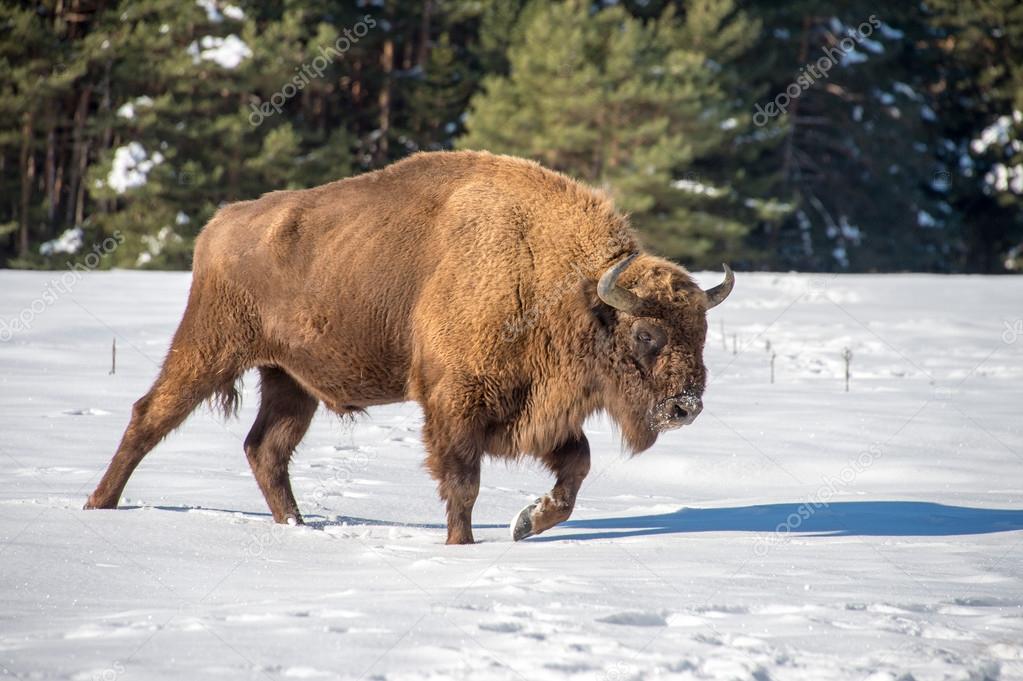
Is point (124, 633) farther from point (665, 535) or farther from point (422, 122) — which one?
point (422, 122)

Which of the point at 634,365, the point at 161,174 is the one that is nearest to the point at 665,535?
the point at 634,365

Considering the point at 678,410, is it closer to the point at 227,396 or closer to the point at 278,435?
the point at 278,435

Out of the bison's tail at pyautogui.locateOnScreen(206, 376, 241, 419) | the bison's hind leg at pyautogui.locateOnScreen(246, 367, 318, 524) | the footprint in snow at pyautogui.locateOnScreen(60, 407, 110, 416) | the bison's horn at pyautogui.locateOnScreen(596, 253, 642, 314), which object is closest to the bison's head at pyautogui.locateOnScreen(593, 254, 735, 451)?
the bison's horn at pyautogui.locateOnScreen(596, 253, 642, 314)

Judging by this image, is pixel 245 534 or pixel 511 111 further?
pixel 511 111

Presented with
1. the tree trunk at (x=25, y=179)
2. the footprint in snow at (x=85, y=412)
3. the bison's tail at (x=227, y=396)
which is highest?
the tree trunk at (x=25, y=179)

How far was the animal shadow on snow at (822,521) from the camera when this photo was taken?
254 inches

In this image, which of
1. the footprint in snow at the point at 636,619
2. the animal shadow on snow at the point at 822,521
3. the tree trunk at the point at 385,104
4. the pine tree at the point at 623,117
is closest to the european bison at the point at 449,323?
the animal shadow on snow at the point at 822,521

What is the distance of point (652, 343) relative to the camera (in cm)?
644

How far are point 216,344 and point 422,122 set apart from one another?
1102 inches

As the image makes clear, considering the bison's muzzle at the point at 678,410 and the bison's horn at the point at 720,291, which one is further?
the bison's horn at the point at 720,291

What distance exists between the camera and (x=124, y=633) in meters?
3.57

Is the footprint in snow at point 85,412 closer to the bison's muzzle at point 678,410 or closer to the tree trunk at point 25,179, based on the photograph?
the bison's muzzle at point 678,410

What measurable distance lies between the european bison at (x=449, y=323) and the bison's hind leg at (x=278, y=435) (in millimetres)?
12

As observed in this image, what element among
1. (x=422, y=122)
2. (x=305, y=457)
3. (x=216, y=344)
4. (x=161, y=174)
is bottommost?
(x=305, y=457)
